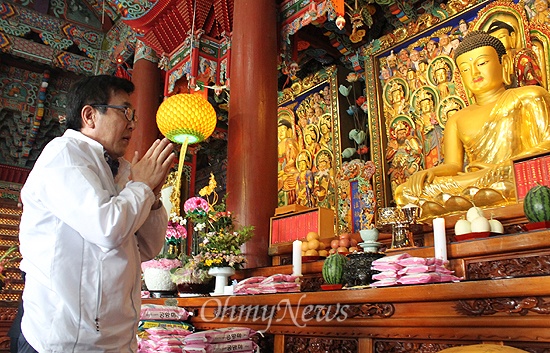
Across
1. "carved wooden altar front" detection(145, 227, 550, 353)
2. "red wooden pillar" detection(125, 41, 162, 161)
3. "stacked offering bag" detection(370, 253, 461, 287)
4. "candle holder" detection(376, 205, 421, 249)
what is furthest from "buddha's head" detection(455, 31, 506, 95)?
"red wooden pillar" detection(125, 41, 162, 161)

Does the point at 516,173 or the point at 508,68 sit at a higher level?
the point at 508,68

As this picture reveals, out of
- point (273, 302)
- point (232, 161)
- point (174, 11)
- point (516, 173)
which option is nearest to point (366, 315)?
point (273, 302)

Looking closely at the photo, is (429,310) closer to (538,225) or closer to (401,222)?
(538,225)

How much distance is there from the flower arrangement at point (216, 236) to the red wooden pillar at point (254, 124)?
31cm

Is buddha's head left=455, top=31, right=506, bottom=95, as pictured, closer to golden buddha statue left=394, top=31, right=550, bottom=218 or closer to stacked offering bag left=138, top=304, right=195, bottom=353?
golden buddha statue left=394, top=31, right=550, bottom=218

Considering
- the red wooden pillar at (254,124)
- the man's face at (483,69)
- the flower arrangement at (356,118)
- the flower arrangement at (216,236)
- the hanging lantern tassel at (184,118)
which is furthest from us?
the flower arrangement at (356,118)

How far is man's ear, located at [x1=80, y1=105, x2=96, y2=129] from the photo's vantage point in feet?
3.81

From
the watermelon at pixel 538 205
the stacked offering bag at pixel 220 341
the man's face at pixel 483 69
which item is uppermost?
the man's face at pixel 483 69

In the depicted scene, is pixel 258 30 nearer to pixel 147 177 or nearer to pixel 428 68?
pixel 428 68

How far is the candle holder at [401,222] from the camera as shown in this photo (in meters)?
2.47

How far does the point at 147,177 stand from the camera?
3.59ft

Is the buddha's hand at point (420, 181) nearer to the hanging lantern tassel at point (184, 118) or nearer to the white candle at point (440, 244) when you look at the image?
the white candle at point (440, 244)

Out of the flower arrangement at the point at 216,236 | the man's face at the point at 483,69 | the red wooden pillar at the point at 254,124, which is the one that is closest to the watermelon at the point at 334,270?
the flower arrangement at the point at 216,236

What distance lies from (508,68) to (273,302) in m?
3.08
